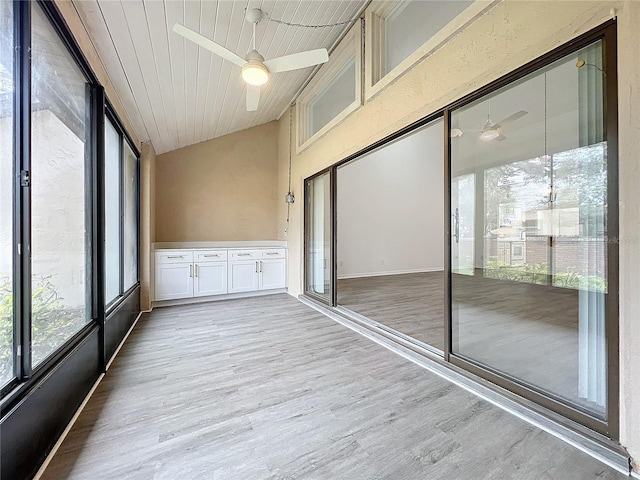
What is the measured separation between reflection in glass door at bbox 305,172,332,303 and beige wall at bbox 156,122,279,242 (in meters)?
1.38

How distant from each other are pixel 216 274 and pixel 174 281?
0.65 metres

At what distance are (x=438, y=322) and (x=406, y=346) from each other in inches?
38.4

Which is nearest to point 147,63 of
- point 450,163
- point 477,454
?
point 450,163

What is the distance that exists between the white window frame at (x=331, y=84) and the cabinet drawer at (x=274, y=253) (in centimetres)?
192

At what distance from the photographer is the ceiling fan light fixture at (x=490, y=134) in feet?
7.55

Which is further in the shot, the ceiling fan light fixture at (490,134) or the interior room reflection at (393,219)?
the interior room reflection at (393,219)

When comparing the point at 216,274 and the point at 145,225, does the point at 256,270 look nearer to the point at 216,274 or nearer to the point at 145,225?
the point at 216,274

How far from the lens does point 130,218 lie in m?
3.79

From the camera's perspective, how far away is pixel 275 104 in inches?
197

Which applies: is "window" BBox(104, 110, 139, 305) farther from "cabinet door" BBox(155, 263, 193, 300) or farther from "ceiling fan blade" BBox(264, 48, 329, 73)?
"ceiling fan blade" BBox(264, 48, 329, 73)

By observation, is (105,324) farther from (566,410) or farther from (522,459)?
(566,410)

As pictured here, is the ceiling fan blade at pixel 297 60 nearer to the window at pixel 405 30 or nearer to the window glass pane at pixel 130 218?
the window at pixel 405 30

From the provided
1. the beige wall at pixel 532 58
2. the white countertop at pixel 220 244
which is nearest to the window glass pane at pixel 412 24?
the beige wall at pixel 532 58

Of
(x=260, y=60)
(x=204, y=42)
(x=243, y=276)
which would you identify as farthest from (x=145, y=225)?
(x=260, y=60)
